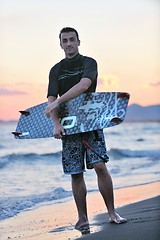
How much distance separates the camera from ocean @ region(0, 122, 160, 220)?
4617mm

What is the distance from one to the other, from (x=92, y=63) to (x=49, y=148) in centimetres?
796

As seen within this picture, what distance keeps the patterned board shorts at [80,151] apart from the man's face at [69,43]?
1.52 ft

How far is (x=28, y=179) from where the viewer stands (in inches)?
247

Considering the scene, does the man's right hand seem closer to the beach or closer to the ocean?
the beach

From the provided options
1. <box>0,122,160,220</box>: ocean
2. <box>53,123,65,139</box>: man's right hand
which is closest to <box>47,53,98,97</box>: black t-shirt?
<box>53,123,65,139</box>: man's right hand

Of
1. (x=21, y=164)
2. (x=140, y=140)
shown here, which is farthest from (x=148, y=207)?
(x=140, y=140)

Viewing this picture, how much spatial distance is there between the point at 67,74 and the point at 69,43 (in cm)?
18

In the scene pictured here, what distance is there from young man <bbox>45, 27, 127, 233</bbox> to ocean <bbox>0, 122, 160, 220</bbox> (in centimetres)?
96

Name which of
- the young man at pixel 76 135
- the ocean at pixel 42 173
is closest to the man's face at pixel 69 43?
the young man at pixel 76 135

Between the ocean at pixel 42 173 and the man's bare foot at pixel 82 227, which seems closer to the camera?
the man's bare foot at pixel 82 227

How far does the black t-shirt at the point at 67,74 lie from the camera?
9.89ft

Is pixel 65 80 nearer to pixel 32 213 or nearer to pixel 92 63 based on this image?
pixel 92 63

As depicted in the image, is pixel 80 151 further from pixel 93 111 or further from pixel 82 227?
pixel 82 227

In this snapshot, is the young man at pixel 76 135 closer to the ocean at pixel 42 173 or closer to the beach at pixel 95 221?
the beach at pixel 95 221
